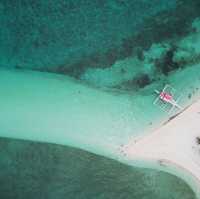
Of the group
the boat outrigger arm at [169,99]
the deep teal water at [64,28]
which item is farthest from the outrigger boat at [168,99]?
the deep teal water at [64,28]

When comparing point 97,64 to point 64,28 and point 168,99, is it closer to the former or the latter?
point 64,28

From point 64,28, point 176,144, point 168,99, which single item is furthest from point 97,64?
point 176,144

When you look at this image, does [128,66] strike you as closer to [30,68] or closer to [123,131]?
[123,131]

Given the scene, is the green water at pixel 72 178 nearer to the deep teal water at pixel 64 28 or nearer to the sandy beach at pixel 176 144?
the sandy beach at pixel 176 144

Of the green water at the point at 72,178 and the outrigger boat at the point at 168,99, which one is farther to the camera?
the outrigger boat at the point at 168,99

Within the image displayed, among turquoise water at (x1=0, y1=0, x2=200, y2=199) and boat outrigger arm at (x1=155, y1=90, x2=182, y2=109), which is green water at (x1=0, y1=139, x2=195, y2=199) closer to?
turquoise water at (x1=0, y1=0, x2=200, y2=199)

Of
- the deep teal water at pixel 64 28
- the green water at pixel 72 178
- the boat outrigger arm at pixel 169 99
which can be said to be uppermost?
the deep teal water at pixel 64 28

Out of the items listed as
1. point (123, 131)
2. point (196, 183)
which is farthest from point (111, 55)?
point (196, 183)

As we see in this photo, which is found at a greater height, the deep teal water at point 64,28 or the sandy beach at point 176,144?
the deep teal water at point 64,28
